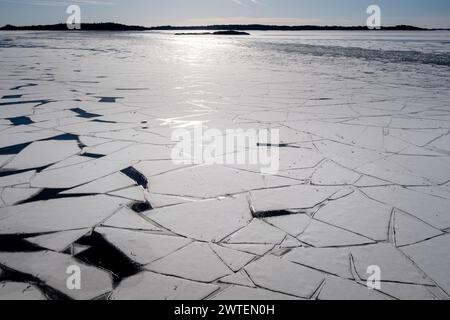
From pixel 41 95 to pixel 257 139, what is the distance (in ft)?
11.9

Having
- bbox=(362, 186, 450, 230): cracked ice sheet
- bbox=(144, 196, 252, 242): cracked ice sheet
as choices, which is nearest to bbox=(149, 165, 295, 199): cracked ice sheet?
bbox=(144, 196, 252, 242): cracked ice sheet

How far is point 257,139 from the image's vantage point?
338cm

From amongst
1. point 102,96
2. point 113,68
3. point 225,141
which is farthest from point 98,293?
point 113,68

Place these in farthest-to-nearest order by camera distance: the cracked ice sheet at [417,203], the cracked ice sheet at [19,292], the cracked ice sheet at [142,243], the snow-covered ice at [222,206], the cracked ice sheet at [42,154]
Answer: the cracked ice sheet at [42,154], the cracked ice sheet at [417,203], the cracked ice sheet at [142,243], the snow-covered ice at [222,206], the cracked ice sheet at [19,292]

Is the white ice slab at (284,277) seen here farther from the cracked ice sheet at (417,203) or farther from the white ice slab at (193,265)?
the cracked ice sheet at (417,203)

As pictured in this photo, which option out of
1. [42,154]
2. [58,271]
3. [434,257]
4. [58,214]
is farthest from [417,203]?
[42,154]

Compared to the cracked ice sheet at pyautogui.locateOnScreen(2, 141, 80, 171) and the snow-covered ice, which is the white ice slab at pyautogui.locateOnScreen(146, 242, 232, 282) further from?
the cracked ice sheet at pyautogui.locateOnScreen(2, 141, 80, 171)

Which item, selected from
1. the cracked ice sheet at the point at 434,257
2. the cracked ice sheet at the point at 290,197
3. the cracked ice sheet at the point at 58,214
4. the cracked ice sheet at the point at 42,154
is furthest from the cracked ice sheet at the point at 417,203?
the cracked ice sheet at the point at 42,154

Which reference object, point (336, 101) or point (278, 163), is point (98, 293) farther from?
point (336, 101)

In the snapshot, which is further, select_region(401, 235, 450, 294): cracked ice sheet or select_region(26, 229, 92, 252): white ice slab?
select_region(26, 229, 92, 252): white ice slab

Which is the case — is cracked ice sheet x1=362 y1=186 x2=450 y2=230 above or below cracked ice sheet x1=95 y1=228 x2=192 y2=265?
above

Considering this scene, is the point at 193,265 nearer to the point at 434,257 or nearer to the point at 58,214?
the point at 58,214

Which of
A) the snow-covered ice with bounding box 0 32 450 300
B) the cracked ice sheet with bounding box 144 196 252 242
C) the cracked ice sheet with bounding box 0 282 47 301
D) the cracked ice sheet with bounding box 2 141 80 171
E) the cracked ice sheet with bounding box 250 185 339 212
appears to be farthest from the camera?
the cracked ice sheet with bounding box 2 141 80 171
